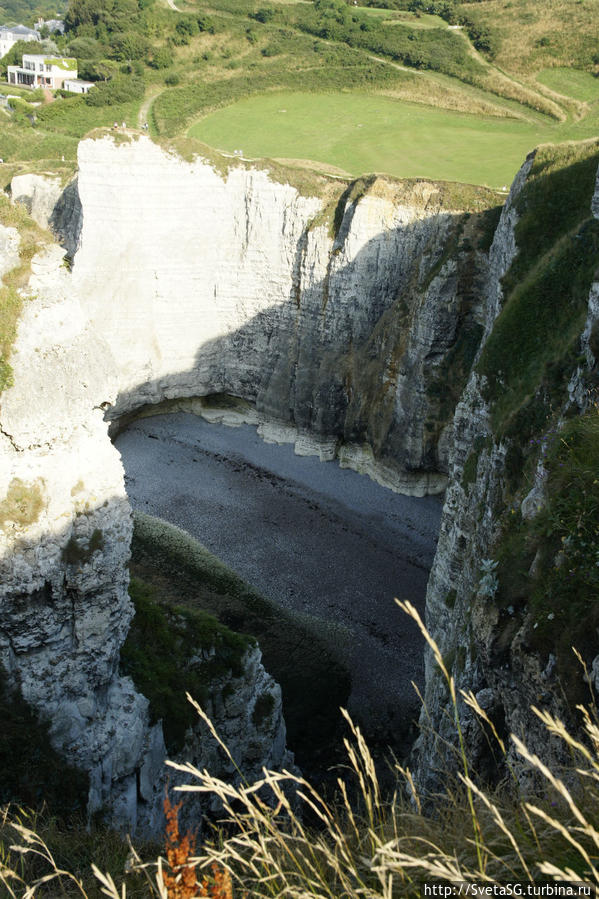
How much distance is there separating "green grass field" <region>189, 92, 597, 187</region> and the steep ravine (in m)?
8.35

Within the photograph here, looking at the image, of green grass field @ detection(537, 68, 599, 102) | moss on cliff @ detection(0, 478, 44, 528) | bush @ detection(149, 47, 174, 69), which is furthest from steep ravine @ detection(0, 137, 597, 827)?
bush @ detection(149, 47, 174, 69)

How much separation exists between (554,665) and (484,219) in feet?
80.3

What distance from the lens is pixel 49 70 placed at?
62906 mm

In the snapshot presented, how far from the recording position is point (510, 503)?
12602 millimetres

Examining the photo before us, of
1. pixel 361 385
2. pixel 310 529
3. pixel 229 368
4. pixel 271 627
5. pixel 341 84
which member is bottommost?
pixel 271 627

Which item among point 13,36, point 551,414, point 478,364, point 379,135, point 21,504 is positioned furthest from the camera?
point 13,36

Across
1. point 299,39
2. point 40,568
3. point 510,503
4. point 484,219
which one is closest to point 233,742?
point 40,568

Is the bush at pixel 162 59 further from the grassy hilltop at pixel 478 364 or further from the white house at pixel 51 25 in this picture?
the white house at pixel 51 25

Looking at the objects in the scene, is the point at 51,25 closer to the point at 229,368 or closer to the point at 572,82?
the point at 572,82

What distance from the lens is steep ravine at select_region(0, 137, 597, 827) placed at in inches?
464

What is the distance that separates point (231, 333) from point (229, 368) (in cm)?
203

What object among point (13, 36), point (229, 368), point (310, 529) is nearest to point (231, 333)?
point (229, 368)

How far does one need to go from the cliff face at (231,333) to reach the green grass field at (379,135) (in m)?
8.20

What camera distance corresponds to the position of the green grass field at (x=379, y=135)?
38.1 meters
